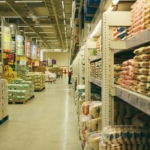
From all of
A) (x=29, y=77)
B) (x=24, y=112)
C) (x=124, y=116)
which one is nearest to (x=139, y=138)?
(x=124, y=116)

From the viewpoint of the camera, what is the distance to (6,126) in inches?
261

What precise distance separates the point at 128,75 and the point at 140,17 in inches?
22.0

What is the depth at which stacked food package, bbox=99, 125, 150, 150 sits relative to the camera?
2.18 m

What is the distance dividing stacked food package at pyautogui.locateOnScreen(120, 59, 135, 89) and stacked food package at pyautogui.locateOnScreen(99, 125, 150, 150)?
0.42 meters

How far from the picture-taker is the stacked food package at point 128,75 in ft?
7.55

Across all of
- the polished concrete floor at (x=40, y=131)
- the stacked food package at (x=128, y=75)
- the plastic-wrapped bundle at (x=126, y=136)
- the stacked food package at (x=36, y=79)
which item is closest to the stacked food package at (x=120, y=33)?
the stacked food package at (x=128, y=75)

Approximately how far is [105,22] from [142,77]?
2.98 ft

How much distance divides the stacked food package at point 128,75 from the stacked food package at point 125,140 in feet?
1.38

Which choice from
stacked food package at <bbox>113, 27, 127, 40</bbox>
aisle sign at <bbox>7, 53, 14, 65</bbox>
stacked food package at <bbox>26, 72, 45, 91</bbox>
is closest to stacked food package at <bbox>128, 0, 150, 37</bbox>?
stacked food package at <bbox>113, 27, 127, 40</bbox>

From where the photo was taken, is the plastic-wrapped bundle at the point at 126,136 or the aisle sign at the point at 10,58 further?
the aisle sign at the point at 10,58

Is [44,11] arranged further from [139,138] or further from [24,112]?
[139,138]

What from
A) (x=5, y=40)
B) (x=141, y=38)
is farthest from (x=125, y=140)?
(x=5, y=40)

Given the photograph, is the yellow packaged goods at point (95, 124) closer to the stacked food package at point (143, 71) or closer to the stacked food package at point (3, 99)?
the stacked food package at point (143, 71)

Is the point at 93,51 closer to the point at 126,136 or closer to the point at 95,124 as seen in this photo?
the point at 95,124
